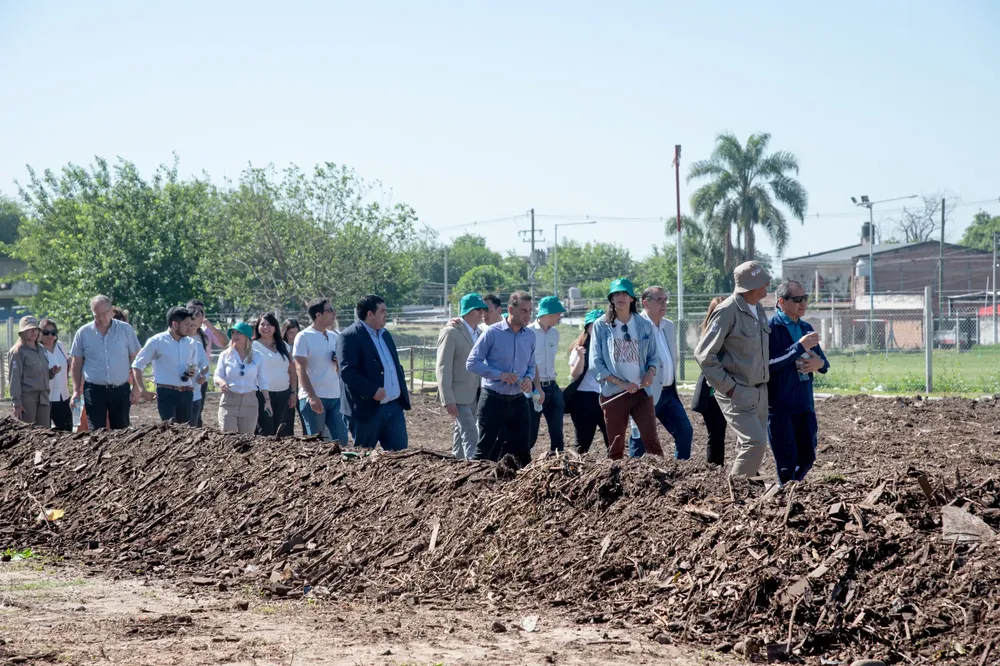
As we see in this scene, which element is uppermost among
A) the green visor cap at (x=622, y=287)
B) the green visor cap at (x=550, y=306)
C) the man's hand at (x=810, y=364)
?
the green visor cap at (x=622, y=287)

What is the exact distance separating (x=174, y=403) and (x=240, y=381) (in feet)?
3.57

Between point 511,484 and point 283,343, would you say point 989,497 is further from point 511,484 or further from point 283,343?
point 283,343

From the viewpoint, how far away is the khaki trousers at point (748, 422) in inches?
287

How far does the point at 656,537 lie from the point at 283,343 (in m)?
5.93

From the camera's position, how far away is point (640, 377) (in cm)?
860

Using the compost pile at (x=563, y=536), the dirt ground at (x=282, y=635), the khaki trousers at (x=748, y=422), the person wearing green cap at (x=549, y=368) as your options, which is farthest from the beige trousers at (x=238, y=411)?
the khaki trousers at (x=748, y=422)

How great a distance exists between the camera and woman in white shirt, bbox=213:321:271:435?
417 inches

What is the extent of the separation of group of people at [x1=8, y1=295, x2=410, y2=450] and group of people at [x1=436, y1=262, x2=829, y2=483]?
0.84 meters

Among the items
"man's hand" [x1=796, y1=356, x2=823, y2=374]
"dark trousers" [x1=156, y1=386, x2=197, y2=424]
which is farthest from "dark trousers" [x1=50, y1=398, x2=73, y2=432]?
"man's hand" [x1=796, y1=356, x2=823, y2=374]

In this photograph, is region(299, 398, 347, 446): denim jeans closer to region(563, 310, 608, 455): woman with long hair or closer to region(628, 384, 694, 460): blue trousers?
region(563, 310, 608, 455): woman with long hair

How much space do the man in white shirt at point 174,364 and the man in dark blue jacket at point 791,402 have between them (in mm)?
6263

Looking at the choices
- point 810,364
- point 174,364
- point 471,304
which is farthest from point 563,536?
point 174,364

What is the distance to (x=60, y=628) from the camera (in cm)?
536

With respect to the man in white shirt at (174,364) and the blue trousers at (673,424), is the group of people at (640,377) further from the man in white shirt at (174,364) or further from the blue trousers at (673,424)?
the man in white shirt at (174,364)
